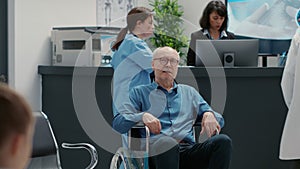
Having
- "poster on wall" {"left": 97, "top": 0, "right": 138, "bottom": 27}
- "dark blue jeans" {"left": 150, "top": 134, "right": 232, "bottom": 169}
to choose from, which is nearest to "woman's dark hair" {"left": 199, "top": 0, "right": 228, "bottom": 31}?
"poster on wall" {"left": 97, "top": 0, "right": 138, "bottom": 27}

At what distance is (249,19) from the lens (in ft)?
19.5

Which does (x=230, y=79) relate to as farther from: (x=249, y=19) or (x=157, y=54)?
(x=249, y=19)

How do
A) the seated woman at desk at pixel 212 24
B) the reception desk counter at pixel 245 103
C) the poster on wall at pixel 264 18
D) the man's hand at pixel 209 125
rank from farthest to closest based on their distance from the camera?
the poster on wall at pixel 264 18, the seated woman at desk at pixel 212 24, the reception desk counter at pixel 245 103, the man's hand at pixel 209 125

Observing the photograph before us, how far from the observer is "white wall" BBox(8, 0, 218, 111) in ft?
15.6

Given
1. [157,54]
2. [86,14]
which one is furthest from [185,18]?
[157,54]

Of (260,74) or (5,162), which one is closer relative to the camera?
(5,162)

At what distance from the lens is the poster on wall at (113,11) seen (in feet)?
19.3

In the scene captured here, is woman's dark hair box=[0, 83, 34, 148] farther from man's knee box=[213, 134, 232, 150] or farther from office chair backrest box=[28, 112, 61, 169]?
office chair backrest box=[28, 112, 61, 169]

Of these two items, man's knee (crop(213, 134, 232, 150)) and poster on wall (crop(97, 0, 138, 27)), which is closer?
man's knee (crop(213, 134, 232, 150))

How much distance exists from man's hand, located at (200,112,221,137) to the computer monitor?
44.1 inches

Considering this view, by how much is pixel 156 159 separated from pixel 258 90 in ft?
4.57

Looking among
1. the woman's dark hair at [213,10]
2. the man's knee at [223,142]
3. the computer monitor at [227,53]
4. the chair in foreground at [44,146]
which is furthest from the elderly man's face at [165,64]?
A: the woman's dark hair at [213,10]

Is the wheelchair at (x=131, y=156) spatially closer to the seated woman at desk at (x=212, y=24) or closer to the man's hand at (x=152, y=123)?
the man's hand at (x=152, y=123)

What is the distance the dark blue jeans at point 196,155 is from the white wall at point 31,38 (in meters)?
1.95
